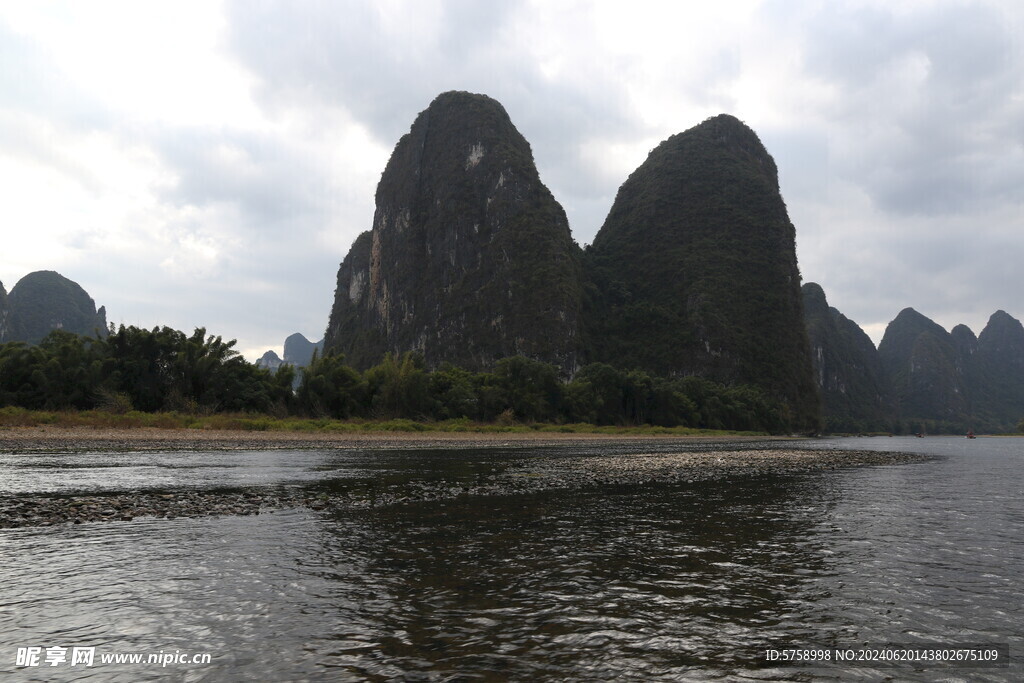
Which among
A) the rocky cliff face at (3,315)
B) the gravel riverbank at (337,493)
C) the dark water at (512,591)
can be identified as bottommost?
the gravel riverbank at (337,493)

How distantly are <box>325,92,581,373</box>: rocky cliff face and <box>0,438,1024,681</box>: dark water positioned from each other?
12619 cm

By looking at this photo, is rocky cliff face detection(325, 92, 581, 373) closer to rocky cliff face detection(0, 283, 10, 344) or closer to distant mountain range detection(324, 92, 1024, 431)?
distant mountain range detection(324, 92, 1024, 431)

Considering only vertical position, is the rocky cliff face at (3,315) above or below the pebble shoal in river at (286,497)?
above

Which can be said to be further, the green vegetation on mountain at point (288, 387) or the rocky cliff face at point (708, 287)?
the rocky cliff face at point (708, 287)

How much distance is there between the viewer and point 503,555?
9.41 m

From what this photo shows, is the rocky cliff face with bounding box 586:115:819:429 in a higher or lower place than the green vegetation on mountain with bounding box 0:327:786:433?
higher

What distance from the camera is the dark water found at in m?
5.34

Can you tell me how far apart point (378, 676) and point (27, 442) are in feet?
132

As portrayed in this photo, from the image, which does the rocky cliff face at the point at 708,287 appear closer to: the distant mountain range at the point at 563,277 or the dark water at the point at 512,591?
the distant mountain range at the point at 563,277
